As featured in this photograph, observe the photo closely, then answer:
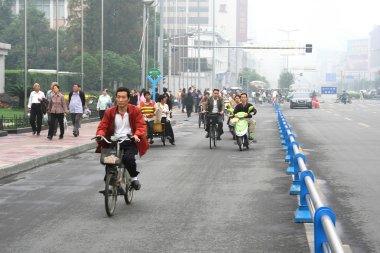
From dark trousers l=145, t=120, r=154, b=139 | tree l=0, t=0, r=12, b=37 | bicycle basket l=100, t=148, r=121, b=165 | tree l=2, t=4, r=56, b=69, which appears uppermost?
tree l=0, t=0, r=12, b=37

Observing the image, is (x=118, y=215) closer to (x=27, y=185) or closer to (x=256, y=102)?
(x=27, y=185)

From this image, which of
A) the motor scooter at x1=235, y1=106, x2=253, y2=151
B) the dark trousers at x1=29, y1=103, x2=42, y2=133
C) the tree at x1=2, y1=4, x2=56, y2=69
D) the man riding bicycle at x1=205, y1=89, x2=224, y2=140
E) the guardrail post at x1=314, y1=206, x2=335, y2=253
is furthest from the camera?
the tree at x1=2, y1=4, x2=56, y2=69

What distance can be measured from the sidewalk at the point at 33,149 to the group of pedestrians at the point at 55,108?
397mm

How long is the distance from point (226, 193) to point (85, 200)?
2228 millimetres

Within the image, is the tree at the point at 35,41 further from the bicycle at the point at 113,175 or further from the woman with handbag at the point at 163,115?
the bicycle at the point at 113,175

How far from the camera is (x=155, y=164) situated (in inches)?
656

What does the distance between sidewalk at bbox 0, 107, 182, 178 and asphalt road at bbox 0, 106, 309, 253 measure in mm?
337

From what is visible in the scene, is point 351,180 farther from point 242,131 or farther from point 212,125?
point 212,125

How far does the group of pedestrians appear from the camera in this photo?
2280cm

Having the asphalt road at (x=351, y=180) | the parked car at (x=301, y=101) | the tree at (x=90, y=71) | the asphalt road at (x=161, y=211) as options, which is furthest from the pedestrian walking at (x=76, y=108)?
the parked car at (x=301, y=101)

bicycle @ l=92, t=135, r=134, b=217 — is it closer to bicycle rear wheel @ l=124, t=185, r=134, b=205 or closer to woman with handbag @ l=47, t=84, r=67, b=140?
bicycle rear wheel @ l=124, t=185, r=134, b=205

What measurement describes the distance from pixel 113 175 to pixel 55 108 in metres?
13.6

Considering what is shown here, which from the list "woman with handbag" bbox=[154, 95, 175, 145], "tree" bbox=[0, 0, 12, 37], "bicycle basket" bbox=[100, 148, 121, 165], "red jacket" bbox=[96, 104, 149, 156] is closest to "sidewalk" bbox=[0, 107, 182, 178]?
"woman with handbag" bbox=[154, 95, 175, 145]

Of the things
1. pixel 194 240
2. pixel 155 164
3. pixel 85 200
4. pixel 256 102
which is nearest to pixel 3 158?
pixel 155 164
